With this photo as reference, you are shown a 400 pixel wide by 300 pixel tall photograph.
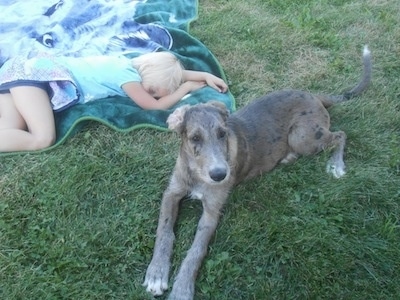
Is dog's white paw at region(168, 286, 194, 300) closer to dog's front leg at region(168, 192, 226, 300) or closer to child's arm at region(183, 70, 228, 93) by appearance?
dog's front leg at region(168, 192, 226, 300)

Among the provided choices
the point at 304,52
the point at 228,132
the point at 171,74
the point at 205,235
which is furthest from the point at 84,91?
the point at 304,52

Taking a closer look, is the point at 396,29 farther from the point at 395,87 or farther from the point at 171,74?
the point at 171,74

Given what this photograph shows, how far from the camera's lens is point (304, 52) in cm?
604

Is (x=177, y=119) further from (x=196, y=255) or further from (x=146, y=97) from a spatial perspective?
(x=146, y=97)

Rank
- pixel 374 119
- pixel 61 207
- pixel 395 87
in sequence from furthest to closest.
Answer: pixel 395 87
pixel 374 119
pixel 61 207

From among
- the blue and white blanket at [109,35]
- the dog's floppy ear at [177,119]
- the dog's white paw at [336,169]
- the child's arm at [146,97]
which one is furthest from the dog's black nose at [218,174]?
the child's arm at [146,97]

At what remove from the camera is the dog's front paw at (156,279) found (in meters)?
3.47

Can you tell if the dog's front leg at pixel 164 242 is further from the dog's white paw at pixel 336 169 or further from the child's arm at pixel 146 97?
the dog's white paw at pixel 336 169

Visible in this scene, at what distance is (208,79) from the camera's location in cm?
531

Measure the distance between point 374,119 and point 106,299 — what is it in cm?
311

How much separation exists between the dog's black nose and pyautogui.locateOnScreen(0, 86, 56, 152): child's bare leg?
1827mm

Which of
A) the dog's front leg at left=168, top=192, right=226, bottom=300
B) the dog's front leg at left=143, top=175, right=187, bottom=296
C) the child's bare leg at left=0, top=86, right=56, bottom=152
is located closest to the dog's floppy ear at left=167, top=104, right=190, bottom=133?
the dog's front leg at left=143, top=175, right=187, bottom=296

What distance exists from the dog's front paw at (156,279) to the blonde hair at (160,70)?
2133mm

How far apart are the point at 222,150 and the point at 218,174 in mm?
237
